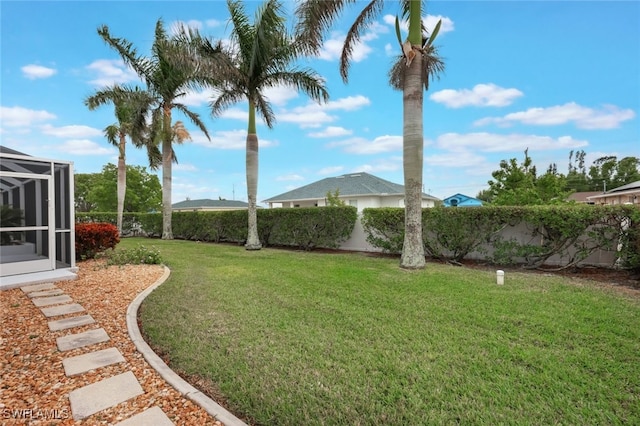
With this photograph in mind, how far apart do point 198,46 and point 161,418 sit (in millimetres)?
12099

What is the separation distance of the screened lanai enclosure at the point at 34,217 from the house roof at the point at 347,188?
57.7 ft

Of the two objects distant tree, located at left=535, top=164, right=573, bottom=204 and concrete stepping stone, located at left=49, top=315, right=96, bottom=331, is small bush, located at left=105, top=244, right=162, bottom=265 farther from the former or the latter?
distant tree, located at left=535, top=164, right=573, bottom=204

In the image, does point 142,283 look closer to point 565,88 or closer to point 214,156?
point 565,88

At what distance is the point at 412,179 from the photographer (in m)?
7.88

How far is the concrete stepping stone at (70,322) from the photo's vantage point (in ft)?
13.0

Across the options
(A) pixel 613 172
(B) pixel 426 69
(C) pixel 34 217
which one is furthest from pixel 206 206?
(A) pixel 613 172

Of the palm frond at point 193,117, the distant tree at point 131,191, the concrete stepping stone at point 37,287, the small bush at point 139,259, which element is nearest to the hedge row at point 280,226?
the palm frond at point 193,117

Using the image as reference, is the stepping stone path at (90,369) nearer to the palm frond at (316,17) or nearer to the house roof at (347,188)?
the palm frond at (316,17)

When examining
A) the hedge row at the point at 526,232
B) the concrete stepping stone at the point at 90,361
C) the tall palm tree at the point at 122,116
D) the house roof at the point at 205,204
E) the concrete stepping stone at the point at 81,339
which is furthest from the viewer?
the house roof at the point at 205,204

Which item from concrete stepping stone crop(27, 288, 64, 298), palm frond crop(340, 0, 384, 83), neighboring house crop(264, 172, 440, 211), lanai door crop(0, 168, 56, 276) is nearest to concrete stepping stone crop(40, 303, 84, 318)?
concrete stepping stone crop(27, 288, 64, 298)

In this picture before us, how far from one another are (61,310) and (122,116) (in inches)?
703

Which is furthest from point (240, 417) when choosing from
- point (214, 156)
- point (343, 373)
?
point (214, 156)

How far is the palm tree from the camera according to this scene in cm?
1082

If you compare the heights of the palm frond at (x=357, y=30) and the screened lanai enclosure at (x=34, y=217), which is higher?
the palm frond at (x=357, y=30)
